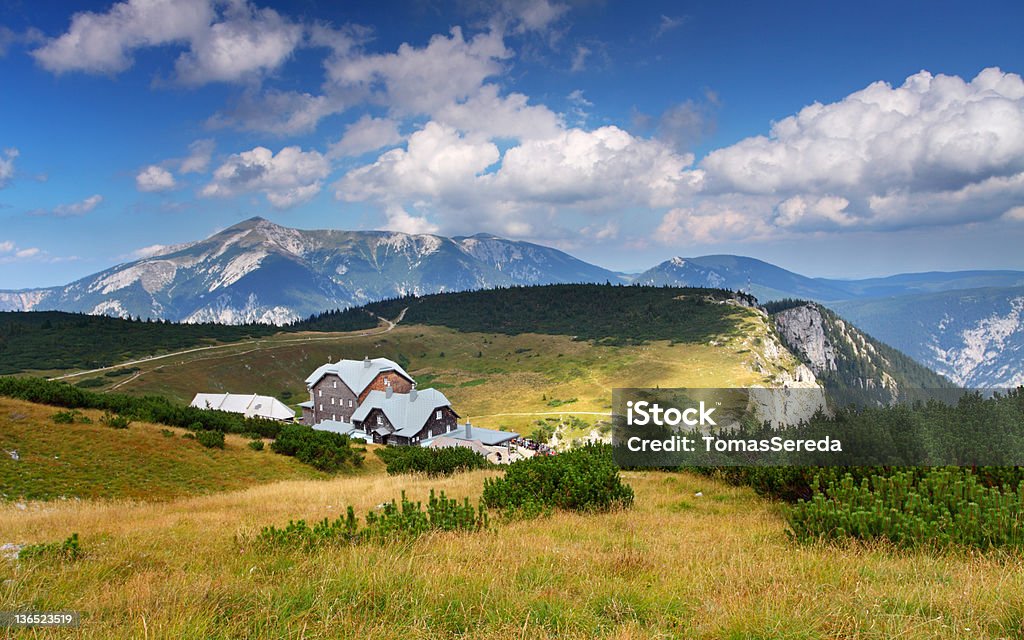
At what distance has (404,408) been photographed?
71375 mm

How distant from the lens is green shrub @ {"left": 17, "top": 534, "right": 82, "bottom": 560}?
610 centimetres

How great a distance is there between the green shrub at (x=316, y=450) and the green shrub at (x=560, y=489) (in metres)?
17.6

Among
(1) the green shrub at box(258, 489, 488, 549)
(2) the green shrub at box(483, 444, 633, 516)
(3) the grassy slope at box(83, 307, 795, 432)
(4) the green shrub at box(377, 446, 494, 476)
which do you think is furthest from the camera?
(3) the grassy slope at box(83, 307, 795, 432)

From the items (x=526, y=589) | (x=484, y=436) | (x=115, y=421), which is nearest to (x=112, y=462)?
(x=115, y=421)

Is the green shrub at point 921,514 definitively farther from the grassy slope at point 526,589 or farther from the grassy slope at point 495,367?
the grassy slope at point 495,367

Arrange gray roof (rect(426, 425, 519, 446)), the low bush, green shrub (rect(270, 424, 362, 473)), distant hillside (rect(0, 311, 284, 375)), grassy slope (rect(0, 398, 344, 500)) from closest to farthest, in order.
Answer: grassy slope (rect(0, 398, 344, 500)) → the low bush → green shrub (rect(270, 424, 362, 473)) → gray roof (rect(426, 425, 519, 446)) → distant hillside (rect(0, 311, 284, 375))

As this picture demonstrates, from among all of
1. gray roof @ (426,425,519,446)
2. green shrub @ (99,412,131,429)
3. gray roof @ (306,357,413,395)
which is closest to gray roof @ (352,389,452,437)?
Result: gray roof @ (426,425,519,446)

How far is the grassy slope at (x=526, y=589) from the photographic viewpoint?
4.19m

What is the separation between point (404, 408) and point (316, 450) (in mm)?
45082

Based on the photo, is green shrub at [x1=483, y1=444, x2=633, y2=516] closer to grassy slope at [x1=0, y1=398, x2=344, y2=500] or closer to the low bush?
grassy slope at [x1=0, y1=398, x2=344, y2=500]

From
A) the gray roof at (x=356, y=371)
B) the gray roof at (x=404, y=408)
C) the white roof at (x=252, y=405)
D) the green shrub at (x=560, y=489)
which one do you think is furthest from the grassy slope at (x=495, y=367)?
the green shrub at (x=560, y=489)

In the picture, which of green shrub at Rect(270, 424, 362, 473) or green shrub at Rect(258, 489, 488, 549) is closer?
green shrub at Rect(258, 489, 488, 549)

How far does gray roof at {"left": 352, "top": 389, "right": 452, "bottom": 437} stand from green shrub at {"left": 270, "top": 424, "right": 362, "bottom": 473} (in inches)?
1593

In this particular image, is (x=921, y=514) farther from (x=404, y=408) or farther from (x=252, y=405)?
(x=252, y=405)
